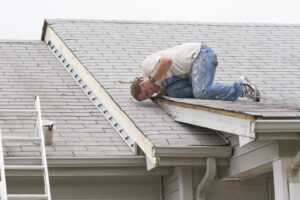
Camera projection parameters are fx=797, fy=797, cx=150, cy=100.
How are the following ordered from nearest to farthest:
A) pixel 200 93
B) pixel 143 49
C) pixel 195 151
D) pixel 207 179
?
pixel 195 151 → pixel 207 179 → pixel 200 93 → pixel 143 49

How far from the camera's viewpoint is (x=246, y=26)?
13.1 m

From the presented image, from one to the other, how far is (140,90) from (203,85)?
2.58 feet

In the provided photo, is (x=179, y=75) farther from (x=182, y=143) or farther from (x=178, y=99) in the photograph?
(x=182, y=143)

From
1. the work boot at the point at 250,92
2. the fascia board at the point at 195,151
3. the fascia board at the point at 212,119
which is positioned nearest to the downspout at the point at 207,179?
the fascia board at the point at 195,151

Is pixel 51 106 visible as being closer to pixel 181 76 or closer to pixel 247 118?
pixel 181 76

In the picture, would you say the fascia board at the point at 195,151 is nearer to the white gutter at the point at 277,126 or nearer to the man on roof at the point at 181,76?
the man on roof at the point at 181,76

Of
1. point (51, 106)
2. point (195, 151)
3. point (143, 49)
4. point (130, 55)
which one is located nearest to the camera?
point (195, 151)

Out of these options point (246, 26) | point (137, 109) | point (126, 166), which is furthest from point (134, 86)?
point (246, 26)

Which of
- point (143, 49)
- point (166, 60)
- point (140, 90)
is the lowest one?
point (140, 90)

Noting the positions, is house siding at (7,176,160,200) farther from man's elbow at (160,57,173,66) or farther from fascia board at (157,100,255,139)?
man's elbow at (160,57,173,66)

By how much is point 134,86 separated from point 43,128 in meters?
1.21

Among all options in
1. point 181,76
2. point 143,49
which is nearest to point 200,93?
point 181,76

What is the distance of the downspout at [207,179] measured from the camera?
8.37 m

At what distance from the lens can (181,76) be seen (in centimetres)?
931
